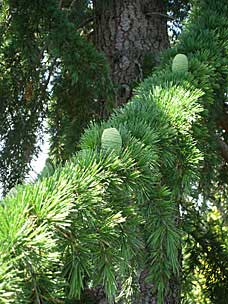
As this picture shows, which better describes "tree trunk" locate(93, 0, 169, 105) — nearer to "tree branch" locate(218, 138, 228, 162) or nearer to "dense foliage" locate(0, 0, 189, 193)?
"dense foliage" locate(0, 0, 189, 193)

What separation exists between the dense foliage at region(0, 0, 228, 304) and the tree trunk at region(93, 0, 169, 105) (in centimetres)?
67

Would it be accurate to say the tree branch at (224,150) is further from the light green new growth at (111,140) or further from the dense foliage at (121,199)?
the light green new growth at (111,140)

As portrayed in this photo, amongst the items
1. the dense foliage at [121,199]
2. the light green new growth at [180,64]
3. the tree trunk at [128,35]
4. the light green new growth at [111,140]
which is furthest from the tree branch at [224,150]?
the light green new growth at [111,140]

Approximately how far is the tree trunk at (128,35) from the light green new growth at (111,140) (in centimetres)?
108

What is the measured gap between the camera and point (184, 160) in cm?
88

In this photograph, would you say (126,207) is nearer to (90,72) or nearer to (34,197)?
(34,197)

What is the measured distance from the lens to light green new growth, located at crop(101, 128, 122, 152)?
77 centimetres

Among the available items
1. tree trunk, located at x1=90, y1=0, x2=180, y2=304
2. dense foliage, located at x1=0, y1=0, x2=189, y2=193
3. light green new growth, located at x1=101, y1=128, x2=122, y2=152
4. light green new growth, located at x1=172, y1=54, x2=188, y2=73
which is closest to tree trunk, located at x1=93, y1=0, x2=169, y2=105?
Answer: tree trunk, located at x1=90, y1=0, x2=180, y2=304

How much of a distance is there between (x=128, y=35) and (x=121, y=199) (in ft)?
4.36

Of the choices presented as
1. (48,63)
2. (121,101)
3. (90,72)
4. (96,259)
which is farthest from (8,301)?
(48,63)

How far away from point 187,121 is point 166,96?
0.23 ft

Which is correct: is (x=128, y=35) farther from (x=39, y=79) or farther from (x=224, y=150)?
(x=224, y=150)

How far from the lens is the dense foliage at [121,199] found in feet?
1.89

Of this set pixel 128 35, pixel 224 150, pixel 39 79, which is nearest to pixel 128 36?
pixel 128 35
